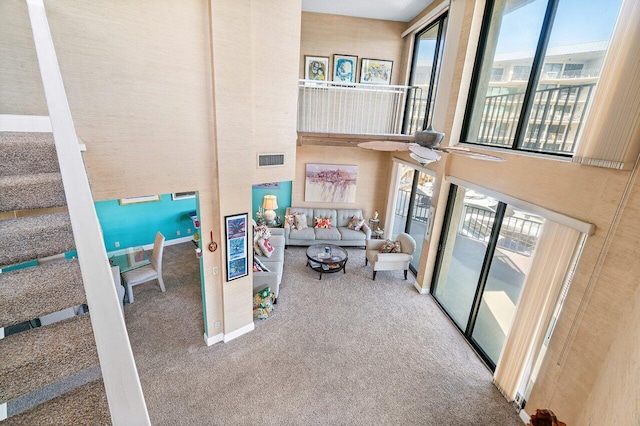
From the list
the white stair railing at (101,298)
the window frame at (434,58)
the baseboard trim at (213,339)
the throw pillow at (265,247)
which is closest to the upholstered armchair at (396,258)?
the throw pillow at (265,247)

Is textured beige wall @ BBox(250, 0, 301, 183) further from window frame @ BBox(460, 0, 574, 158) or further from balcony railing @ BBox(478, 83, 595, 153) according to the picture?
balcony railing @ BBox(478, 83, 595, 153)

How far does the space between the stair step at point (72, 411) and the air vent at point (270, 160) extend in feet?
11.1

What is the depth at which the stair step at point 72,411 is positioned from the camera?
89cm

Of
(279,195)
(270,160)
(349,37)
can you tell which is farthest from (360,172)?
(270,160)

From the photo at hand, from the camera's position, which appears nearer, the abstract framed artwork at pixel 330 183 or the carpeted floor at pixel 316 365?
the carpeted floor at pixel 316 365

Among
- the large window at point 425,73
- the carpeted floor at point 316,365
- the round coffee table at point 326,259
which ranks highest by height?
the large window at point 425,73

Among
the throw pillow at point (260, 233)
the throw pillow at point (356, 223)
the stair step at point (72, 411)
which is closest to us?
the stair step at point (72, 411)

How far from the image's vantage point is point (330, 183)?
837 cm

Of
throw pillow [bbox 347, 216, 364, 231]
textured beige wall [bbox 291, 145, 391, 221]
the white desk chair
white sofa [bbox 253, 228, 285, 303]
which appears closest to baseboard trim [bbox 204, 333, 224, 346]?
white sofa [bbox 253, 228, 285, 303]

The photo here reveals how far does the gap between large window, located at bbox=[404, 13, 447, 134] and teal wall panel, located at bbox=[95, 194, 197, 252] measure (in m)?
6.24

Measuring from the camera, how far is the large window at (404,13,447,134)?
601cm

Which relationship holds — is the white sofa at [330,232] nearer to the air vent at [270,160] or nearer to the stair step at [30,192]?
the air vent at [270,160]

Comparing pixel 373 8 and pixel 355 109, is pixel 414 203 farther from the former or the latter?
pixel 373 8

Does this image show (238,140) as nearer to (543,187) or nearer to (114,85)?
(114,85)
